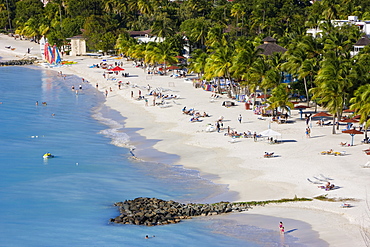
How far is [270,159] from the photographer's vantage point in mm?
38031

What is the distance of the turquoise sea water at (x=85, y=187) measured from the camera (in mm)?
26625

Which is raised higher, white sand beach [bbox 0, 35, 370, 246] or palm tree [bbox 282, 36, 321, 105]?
palm tree [bbox 282, 36, 321, 105]

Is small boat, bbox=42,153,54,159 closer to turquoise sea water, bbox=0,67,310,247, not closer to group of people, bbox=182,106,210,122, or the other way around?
turquoise sea water, bbox=0,67,310,247

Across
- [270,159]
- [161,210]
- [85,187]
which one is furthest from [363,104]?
[85,187]

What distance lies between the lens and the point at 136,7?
125 metres

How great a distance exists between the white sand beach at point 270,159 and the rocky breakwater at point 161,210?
1228mm

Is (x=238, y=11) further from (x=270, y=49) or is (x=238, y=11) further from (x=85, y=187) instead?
(x=85, y=187)

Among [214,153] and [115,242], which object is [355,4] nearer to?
[214,153]

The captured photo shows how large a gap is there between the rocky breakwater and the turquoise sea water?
0.59 meters

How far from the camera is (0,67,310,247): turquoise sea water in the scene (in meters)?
26.6

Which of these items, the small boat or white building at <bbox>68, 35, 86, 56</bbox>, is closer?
the small boat

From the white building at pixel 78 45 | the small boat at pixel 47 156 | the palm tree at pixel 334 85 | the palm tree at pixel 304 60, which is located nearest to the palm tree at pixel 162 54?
the palm tree at pixel 304 60

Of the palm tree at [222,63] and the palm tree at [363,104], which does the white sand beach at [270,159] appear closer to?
the palm tree at [363,104]

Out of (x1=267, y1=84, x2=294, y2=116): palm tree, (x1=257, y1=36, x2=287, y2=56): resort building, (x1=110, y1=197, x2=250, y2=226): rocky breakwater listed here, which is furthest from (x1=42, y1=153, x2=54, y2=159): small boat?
(x1=257, y1=36, x2=287, y2=56): resort building
